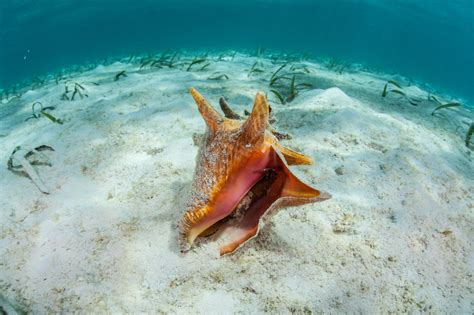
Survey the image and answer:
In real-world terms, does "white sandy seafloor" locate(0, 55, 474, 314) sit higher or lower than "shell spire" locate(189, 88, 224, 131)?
lower

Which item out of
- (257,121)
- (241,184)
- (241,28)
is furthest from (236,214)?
(241,28)

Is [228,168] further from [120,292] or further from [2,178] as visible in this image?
[2,178]

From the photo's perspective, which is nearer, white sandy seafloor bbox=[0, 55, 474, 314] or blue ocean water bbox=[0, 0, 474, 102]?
white sandy seafloor bbox=[0, 55, 474, 314]

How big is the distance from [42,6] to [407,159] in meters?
41.5

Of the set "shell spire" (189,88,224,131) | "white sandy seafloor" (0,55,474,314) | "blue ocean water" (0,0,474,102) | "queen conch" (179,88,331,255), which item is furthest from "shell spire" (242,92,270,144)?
"blue ocean water" (0,0,474,102)

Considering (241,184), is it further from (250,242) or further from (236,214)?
(250,242)

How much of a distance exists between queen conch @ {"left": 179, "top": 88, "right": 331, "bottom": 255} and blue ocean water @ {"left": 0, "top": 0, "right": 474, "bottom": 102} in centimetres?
1632

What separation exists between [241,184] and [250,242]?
41 cm

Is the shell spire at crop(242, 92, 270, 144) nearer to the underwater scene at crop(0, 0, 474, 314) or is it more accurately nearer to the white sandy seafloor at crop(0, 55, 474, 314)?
the underwater scene at crop(0, 0, 474, 314)

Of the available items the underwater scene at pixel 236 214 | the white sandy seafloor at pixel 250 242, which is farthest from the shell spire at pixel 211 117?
the white sandy seafloor at pixel 250 242

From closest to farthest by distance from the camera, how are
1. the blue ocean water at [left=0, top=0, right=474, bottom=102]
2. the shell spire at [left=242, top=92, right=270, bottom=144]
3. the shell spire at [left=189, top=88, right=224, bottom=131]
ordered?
1. the shell spire at [left=242, top=92, right=270, bottom=144]
2. the shell spire at [left=189, top=88, right=224, bottom=131]
3. the blue ocean water at [left=0, top=0, right=474, bottom=102]

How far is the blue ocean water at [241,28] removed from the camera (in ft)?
106

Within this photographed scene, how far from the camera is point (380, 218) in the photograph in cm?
185

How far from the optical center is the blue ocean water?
106 feet
